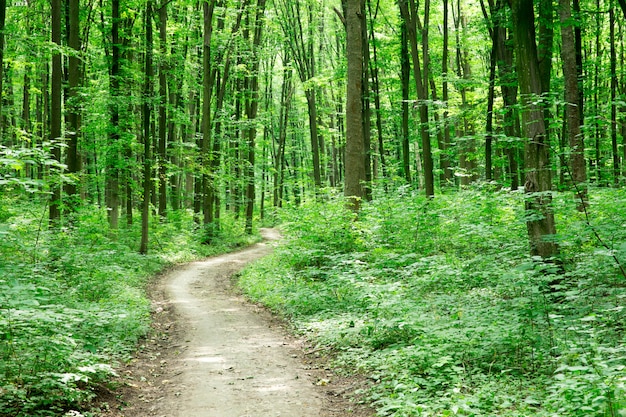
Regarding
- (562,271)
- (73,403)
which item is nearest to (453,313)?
(562,271)

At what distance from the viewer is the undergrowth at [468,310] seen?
15.9 feet

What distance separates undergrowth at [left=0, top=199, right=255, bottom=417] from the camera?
5.29m

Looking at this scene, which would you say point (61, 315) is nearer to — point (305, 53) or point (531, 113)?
point (531, 113)

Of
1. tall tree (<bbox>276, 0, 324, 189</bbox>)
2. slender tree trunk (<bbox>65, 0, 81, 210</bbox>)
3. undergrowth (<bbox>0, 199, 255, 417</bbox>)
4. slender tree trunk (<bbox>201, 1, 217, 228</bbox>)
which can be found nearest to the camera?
undergrowth (<bbox>0, 199, 255, 417</bbox>)

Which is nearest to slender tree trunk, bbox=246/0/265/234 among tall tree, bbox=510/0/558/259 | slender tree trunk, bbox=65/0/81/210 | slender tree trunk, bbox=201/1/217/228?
slender tree trunk, bbox=201/1/217/228

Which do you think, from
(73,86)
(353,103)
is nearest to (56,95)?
(73,86)

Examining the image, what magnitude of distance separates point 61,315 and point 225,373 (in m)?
2.50

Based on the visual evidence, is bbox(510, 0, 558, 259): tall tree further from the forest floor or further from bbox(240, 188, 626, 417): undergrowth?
the forest floor

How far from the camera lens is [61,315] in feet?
18.4

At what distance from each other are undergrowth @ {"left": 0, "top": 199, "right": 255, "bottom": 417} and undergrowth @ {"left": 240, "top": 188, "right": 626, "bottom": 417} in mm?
3504

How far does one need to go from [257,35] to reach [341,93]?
Answer: 21.5ft

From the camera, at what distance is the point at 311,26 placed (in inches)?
969

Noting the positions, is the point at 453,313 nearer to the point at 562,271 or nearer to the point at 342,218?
the point at 562,271

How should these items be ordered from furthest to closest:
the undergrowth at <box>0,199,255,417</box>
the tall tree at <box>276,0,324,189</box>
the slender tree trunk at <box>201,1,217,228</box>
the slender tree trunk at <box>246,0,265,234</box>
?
1. the slender tree trunk at <box>246,0,265,234</box>
2. the tall tree at <box>276,0,324,189</box>
3. the slender tree trunk at <box>201,1,217,228</box>
4. the undergrowth at <box>0,199,255,417</box>
